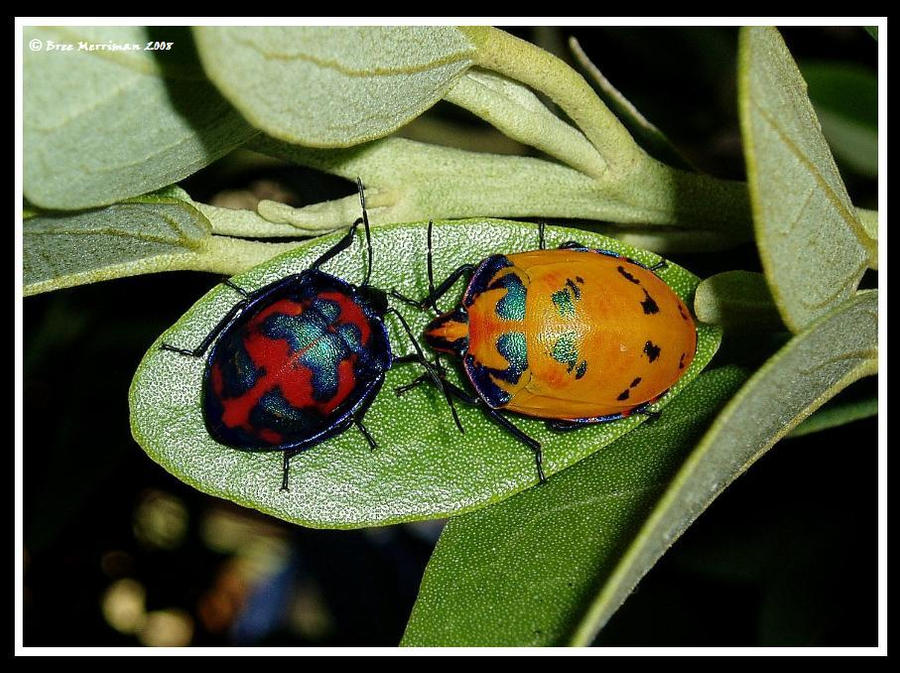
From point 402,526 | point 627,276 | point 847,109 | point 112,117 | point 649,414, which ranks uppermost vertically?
point 112,117

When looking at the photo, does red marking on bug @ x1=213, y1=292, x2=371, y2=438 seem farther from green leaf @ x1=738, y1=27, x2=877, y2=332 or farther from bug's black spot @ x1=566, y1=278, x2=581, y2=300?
green leaf @ x1=738, y1=27, x2=877, y2=332

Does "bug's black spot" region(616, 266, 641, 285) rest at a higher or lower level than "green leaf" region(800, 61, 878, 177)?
lower

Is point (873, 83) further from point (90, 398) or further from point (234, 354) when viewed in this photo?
point (90, 398)

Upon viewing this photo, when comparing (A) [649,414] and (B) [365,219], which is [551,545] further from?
(B) [365,219]

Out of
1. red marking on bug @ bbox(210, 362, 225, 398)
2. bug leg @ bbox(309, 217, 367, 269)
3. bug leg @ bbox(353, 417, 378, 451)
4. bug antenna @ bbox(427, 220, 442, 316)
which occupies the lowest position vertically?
bug leg @ bbox(353, 417, 378, 451)

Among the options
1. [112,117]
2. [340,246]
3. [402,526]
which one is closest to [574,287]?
[340,246]

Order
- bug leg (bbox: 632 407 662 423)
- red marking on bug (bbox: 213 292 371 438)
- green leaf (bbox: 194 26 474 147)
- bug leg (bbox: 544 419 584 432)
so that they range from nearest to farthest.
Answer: green leaf (bbox: 194 26 474 147) < bug leg (bbox: 544 419 584 432) < bug leg (bbox: 632 407 662 423) < red marking on bug (bbox: 213 292 371 438)
